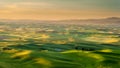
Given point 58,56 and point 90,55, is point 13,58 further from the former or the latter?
point 90,55

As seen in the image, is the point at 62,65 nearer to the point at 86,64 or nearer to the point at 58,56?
the point at 86,64

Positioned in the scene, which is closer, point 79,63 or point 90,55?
point 79,63

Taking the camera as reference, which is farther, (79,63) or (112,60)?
(112,60)

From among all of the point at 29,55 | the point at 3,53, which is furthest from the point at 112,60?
the point at 3,53

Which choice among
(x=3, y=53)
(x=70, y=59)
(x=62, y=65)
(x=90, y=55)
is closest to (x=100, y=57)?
(x=90, y=55)

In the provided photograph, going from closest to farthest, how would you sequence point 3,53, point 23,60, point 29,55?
1. point 23,60
2. point 29,55
3. point 3,53

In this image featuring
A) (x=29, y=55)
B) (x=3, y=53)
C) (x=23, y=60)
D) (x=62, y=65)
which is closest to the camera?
(x=62, y=65)

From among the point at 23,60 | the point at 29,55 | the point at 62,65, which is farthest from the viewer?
the point at 29,55

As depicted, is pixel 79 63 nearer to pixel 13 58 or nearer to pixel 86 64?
pixel 86 64

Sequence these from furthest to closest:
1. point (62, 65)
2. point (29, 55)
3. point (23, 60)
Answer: point (29, 55) → point (23, 60) → point (62, 65)
